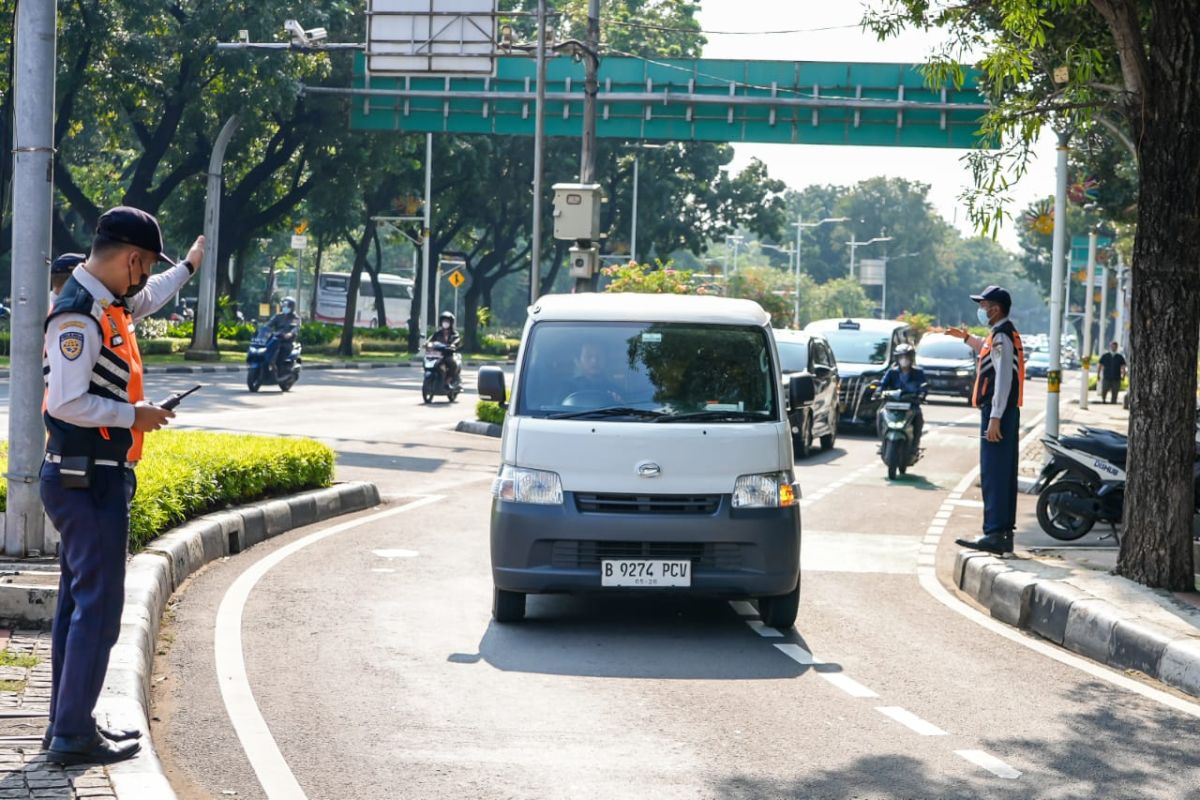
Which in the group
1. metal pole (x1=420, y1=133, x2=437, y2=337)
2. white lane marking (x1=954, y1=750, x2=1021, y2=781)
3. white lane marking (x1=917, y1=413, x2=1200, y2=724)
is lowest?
white lane marking (x1=917, y1=413, x2=1200, y2=724)

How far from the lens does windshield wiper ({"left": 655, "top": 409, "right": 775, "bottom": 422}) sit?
897cm

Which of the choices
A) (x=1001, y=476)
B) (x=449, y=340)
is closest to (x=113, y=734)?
(x=1001, y=476)

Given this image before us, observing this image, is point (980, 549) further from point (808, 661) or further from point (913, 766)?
point (913, 766)

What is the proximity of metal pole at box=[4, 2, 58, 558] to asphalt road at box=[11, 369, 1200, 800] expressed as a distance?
1097 millimetres

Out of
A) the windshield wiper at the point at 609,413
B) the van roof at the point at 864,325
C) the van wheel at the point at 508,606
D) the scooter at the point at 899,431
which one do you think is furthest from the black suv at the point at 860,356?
the van wheel at the point at 508,606

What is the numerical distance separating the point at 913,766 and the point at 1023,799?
0.53 meters

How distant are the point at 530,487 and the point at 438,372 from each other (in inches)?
828

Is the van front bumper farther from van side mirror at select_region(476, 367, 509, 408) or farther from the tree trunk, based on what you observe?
the tree trunk

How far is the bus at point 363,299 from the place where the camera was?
3484 inches

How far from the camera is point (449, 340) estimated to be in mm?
29672

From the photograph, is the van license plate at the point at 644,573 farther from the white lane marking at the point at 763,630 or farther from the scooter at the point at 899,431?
the scooter at the point at 899,431

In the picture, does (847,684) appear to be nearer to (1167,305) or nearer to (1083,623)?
(1083,623)

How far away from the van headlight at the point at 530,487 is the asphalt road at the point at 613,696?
731 millimetres

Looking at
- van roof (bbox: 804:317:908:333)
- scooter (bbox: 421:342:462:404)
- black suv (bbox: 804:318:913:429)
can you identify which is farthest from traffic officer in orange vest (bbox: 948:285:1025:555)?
scooter (bbox: 421:342:462:404)
